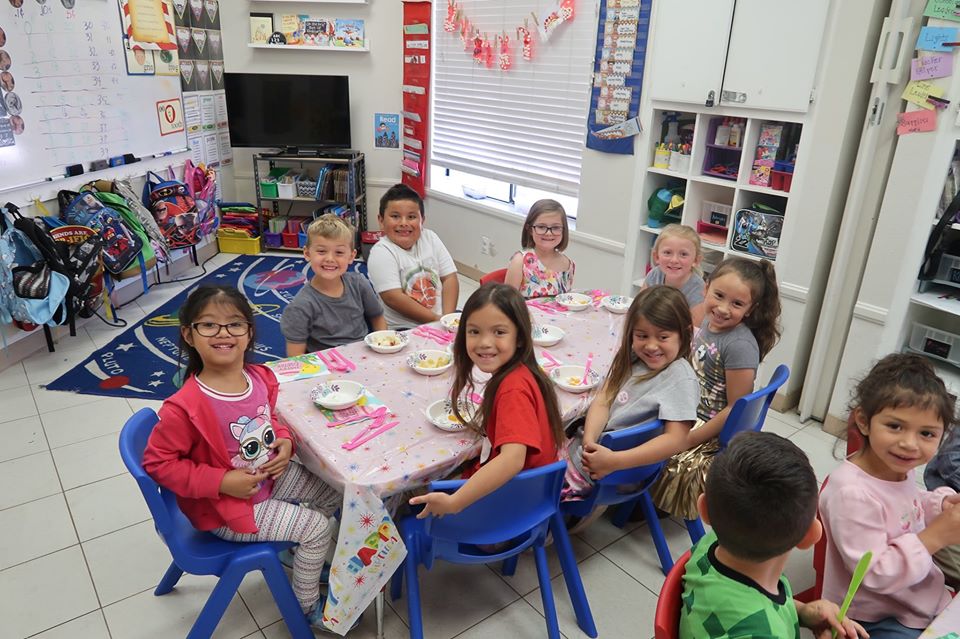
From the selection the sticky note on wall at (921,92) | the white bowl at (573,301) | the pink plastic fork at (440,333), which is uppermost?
the sticky note on wall at (921,92)

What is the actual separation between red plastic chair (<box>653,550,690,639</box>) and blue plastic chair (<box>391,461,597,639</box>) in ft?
1.40

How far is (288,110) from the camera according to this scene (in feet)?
17.4

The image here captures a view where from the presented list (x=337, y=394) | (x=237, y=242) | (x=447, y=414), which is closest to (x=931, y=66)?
(x=447, y=414)

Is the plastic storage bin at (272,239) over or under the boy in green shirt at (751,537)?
under

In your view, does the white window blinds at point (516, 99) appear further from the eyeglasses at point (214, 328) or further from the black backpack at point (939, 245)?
the eyeglasses at point (214, 328)

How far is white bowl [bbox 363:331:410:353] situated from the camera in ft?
6.89

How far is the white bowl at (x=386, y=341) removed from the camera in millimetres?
2102

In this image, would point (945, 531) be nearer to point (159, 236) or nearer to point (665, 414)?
point (665, 414)

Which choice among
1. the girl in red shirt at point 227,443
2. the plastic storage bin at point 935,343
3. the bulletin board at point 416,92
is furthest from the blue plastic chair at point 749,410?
the bulletin board at point 416,92

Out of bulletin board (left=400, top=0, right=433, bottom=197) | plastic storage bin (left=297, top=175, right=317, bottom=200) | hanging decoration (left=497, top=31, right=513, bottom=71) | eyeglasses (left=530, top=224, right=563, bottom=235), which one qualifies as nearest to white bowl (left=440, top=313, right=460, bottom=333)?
eyeglasses (left=530, top=224, right=563, bottom=235)

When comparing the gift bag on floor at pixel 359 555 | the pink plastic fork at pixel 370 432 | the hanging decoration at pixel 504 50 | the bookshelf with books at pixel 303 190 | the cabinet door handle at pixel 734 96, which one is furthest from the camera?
the bookshelf with books at pixel 303 190

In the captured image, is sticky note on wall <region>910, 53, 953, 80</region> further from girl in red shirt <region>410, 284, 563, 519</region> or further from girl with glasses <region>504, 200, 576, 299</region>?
girl in red shirt <region>410, 284, 563, 519</region>

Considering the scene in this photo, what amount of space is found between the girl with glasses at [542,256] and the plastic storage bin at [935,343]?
1601mm

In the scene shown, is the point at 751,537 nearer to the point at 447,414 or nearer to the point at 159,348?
the point at 447,414
